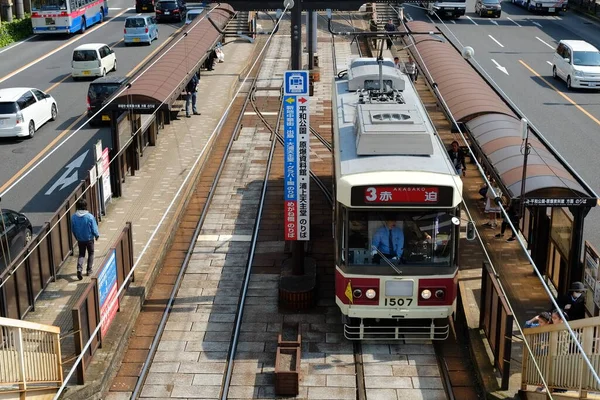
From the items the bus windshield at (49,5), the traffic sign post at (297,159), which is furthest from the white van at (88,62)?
the traffic sign post at (297,159)

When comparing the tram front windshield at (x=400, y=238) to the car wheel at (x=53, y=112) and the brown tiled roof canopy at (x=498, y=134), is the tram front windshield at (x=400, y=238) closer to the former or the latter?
the brown tiled roof canopy at (x=498, y=134)

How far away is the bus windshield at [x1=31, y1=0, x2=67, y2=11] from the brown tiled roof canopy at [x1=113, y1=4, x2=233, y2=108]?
1644cm

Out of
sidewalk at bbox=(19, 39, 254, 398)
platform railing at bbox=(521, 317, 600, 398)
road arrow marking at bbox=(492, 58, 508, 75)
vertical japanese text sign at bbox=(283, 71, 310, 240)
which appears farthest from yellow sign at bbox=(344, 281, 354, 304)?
road arrow marking at bbox=(492, 58, 508, 75)

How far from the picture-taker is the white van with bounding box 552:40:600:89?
1395 inches

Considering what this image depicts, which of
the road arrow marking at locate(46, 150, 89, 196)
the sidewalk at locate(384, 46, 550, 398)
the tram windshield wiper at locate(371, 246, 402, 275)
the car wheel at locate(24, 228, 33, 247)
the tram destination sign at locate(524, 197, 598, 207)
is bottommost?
the road arrow marking at locate(46, 150, 89, 196)

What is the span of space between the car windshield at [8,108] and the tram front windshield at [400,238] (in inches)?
710

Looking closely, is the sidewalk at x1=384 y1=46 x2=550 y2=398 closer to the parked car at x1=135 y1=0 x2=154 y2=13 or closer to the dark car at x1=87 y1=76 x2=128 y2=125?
the dark car at x1=87 y1=76 x2=128 y2=125

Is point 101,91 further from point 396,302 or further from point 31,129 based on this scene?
point 396,302

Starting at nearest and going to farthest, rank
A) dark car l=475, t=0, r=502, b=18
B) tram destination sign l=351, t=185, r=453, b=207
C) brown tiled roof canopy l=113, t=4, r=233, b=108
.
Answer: tram destination sign l=351, t=185, r=453, b=207
brown tiled roof canopy l=113, t=4, r=233, b=108
dark car l=475, t=0, r=502, b=18

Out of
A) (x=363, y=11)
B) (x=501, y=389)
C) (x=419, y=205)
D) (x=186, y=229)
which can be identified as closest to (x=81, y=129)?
(x=186, y=229)

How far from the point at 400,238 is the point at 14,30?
41.3 m

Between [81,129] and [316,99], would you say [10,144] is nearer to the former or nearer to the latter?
[81,129]

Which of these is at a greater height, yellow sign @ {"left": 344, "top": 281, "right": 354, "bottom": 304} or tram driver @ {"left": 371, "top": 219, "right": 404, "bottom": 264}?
tram driver @ {"left": 371, "top": 219, "right": 404, "bottom": 264}

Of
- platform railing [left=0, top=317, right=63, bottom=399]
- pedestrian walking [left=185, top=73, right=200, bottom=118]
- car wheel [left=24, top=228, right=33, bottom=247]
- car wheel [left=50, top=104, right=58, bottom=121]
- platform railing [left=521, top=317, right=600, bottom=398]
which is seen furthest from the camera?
car wheel [left=50, top=104, right=58, bottom=121]
